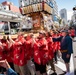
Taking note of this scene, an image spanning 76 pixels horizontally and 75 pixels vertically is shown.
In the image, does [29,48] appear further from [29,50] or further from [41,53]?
[41,53]

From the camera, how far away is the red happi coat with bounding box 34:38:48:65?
574 cm

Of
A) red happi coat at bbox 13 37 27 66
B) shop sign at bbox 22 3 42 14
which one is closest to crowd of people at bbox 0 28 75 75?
red happi coat at bbox 13 37 27 66

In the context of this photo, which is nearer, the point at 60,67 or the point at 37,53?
the point at 37,53

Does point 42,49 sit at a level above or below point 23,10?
below

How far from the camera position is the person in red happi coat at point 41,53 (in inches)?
226

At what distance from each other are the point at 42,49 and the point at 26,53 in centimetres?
53

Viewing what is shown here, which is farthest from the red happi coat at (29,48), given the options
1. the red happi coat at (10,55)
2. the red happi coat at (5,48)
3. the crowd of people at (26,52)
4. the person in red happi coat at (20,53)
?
the red happi coat at (5,48)

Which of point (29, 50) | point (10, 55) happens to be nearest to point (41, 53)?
point (29, 50)

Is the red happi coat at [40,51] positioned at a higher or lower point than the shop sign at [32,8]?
lower

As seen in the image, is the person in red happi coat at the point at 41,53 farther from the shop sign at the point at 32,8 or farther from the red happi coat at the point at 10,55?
the shop sign at the point at 32,8

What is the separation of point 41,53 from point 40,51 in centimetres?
7

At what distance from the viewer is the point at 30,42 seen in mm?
5746

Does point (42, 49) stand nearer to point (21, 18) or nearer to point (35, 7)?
point (21, 18)

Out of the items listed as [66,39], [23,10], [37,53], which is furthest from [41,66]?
[23,10]
